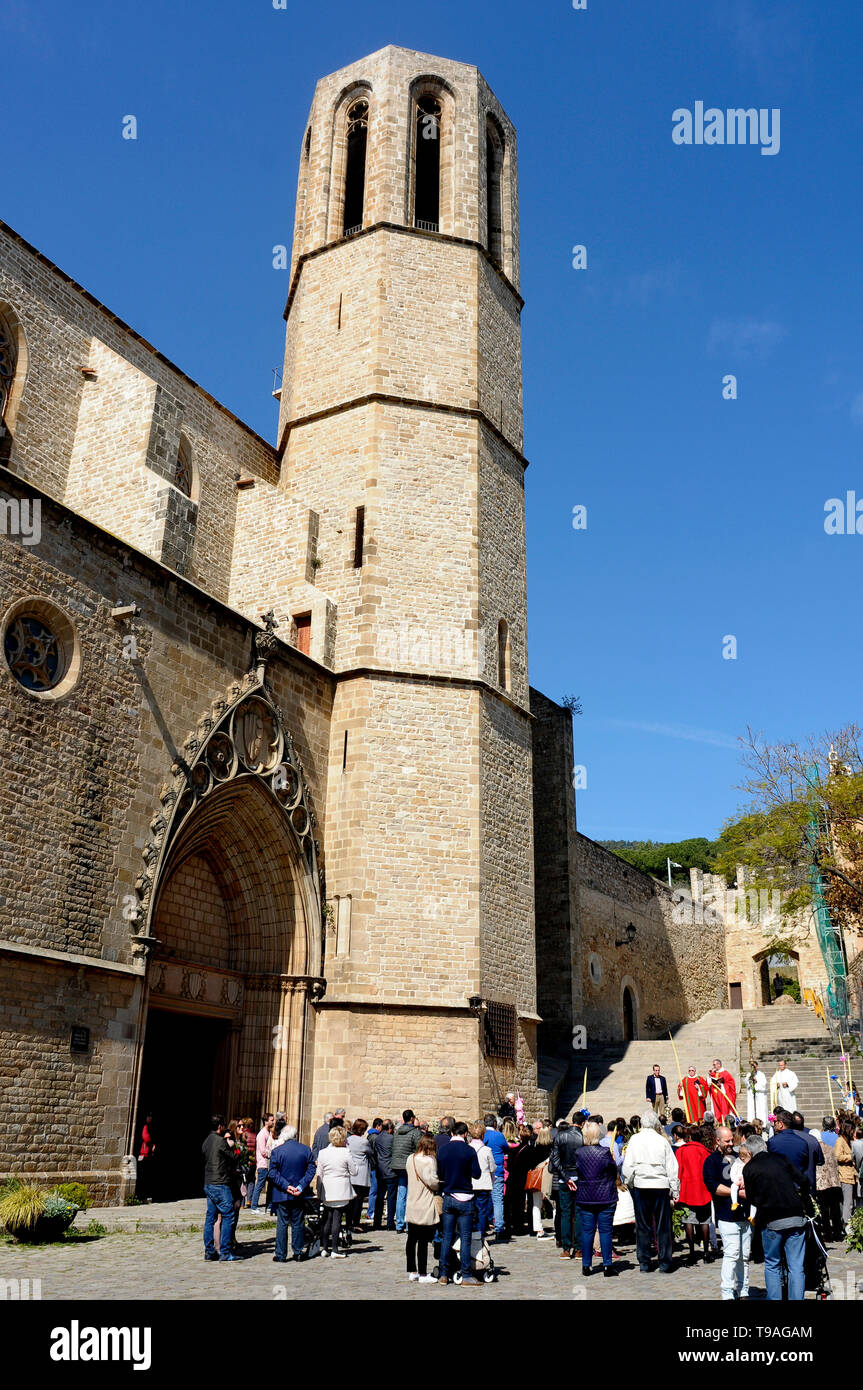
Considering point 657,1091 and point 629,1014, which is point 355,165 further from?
point 629,1014

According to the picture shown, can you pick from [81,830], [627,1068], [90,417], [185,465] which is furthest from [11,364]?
[627,1068]

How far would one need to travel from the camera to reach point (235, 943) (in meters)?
16.0

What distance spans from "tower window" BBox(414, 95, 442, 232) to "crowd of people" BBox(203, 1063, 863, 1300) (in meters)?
17.3

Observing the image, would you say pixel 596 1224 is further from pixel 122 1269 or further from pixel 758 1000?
pixel 758 1000

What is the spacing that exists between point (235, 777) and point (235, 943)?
8.87 feet

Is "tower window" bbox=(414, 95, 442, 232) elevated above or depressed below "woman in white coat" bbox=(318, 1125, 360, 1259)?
above

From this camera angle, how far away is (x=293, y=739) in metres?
16.3

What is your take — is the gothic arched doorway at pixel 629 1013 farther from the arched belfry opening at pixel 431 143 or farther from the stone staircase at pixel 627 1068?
the arched belfry opening at pixel 431 143

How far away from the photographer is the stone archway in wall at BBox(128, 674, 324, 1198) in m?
14.8

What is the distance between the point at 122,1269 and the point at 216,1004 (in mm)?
7206

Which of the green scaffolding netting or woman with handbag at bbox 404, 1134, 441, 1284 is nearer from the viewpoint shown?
woman with handbag at bbox 404, 1134, 441, 1284

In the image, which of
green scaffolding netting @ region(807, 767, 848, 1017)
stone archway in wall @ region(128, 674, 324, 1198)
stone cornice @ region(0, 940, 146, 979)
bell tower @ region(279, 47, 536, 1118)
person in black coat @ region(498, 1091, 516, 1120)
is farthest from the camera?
green scaffolding netting @ region(807, 767, 848, 1017)

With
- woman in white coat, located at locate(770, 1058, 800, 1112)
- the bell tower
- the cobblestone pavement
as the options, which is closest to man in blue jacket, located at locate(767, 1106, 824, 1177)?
the cobblestone pavement

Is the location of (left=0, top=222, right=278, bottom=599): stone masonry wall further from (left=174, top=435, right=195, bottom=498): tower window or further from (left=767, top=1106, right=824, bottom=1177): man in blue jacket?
(left=767, top=1106, right=824, bottom=1177): man in blue jacket
